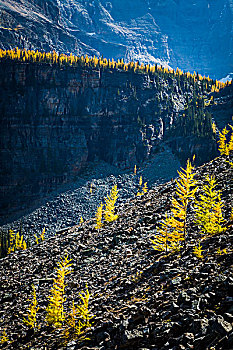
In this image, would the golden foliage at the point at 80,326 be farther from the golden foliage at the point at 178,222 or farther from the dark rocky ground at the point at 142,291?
the golden foliage at the point at 178,222

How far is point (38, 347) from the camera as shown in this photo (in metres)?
19.6

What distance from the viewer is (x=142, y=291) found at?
59.4 feet

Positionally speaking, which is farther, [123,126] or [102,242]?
[123,126]

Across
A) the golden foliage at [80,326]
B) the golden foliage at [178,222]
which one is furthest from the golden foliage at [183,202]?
the golden foliage at [80,326]

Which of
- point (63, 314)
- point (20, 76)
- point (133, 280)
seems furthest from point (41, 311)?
point (20, 76)

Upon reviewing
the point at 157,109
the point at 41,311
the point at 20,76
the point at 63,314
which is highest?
the point at 20,76

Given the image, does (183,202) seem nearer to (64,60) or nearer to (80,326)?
(80,326)

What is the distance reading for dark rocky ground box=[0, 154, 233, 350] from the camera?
38.3ft

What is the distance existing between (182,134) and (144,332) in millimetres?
155441

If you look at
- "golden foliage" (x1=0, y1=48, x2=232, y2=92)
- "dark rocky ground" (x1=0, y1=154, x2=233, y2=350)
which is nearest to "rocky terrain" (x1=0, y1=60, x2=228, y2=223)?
"golden foliage" (x1=0, y1=48, x2=232, y2=92)

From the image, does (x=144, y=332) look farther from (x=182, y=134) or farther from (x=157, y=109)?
(x=157, y=109)

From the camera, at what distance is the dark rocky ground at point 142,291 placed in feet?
38.3

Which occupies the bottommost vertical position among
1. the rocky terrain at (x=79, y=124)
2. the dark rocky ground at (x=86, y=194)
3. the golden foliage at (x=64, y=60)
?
the dark rocky ground at (x=86, y=194)

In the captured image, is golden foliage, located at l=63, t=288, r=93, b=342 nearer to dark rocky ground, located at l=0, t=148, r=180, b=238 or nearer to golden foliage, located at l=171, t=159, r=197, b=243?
golden foliage, located at l=171, t=159, r=197, b=243
